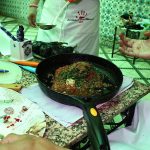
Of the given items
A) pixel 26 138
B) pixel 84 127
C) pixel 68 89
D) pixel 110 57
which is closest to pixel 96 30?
pixel 68 89

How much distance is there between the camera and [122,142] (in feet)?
3.65

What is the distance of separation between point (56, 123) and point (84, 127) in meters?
0.10

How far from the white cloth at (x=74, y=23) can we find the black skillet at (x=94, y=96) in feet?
1.93

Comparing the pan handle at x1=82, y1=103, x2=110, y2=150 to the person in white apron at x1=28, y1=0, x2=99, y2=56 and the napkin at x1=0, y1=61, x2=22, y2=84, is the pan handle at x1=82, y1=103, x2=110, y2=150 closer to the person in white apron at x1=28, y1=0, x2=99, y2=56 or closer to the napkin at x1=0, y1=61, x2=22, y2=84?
the napkin at x1=0, y1=61, x2=22, y2=84

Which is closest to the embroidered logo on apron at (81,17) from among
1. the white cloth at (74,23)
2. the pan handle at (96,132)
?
the white cloth at (74,23)

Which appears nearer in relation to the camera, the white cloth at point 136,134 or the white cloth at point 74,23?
the white cloth at point 136,134

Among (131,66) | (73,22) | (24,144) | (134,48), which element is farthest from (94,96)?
(131,66)

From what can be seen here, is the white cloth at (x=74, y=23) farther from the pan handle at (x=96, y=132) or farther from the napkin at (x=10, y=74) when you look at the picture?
the pan handle at (x=96, y=132)

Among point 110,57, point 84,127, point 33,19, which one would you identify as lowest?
point 110,57

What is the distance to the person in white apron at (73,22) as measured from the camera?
190 cm

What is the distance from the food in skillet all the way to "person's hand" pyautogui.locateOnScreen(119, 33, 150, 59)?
0.33m

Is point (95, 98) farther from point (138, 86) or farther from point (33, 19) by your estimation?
point (33, 19)

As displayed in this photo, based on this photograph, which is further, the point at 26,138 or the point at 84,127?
the point at 84,127

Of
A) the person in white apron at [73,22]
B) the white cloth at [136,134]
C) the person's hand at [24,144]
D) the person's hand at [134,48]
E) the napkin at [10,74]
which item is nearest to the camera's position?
the person's hand at [24,144]
